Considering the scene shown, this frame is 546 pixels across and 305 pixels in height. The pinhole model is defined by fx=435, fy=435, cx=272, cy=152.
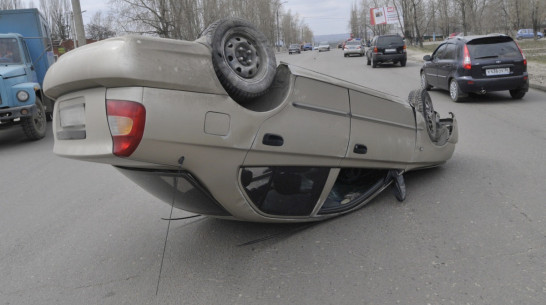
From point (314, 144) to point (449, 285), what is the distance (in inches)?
54.5

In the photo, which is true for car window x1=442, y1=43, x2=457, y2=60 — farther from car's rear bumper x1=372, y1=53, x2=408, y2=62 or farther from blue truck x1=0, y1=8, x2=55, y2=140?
car's rear bumper x1=372, y1=53, x2=408, y2=62

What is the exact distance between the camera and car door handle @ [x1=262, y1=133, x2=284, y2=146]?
10.2ft

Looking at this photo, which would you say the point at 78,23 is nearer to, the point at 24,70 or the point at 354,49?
the point at 24,70

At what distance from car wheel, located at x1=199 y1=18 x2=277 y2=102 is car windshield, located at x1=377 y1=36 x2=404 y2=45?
21.9 m

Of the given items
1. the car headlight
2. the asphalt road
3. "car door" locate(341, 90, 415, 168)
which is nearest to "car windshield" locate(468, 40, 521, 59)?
the asphalt road

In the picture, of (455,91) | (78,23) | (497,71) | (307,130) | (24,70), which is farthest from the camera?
(78,23)

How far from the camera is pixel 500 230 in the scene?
365 cm

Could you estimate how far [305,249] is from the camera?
3.54m

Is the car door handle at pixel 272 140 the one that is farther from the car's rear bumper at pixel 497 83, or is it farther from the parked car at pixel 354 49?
the parked car at pixel 354 49

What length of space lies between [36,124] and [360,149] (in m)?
8.76

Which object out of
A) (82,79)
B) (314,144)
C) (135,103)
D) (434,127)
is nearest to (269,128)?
(314,144)

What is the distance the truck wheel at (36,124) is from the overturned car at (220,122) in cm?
758

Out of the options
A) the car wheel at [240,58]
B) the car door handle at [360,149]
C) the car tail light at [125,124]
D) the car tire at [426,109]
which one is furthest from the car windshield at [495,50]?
the car tail light at [125,124]

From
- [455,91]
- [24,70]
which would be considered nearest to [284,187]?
[455,91]
